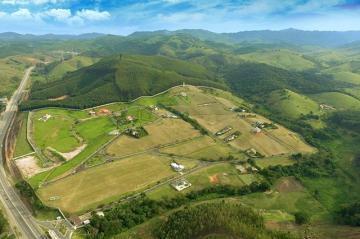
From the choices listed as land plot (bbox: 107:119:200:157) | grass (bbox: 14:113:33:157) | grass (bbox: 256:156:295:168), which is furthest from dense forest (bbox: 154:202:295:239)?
grass (bbox: 14:113:33:157)

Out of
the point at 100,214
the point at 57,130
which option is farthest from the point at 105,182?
the point at 57,130

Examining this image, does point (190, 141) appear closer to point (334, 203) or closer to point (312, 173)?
point (312, 173)

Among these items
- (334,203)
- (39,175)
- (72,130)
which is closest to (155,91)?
(72,130)

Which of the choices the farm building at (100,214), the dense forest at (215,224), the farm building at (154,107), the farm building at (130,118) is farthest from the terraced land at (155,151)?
the dense forest at (215,224)

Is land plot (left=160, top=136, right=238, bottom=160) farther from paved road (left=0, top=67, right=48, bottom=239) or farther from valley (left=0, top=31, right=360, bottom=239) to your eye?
paved road (left=0, top=67, right=48, bottom=239)

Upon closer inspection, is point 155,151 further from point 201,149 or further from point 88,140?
point 88,140

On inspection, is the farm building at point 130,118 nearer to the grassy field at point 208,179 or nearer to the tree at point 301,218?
the grassy field at point 208,179
